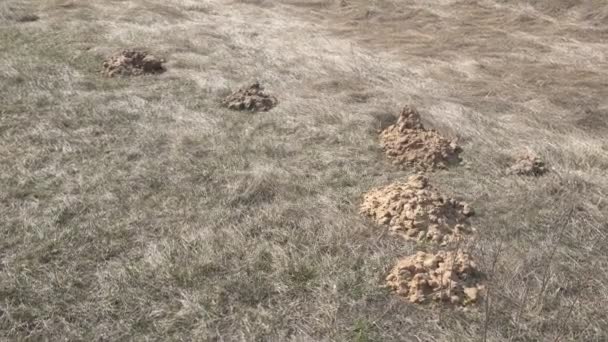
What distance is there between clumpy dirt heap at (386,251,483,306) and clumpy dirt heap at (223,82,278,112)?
3.31m

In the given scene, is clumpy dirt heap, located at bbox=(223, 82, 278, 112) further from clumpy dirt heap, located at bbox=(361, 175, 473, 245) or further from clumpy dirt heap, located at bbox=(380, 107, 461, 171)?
clumpy dirt heap, located at bbox=(361, 175, 473, 245)

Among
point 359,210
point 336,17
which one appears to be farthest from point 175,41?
point 359,210

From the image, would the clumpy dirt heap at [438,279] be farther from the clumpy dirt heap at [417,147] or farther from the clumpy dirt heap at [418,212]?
the clumpy dirt heap at [417,147]

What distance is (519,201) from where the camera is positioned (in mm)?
4965

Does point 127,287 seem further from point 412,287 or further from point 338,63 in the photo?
point 338,63

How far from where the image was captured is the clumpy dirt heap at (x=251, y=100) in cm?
663

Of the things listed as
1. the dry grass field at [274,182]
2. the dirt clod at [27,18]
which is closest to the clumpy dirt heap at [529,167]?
the dry grass field at [274,182]

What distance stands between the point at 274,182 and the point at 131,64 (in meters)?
3.68

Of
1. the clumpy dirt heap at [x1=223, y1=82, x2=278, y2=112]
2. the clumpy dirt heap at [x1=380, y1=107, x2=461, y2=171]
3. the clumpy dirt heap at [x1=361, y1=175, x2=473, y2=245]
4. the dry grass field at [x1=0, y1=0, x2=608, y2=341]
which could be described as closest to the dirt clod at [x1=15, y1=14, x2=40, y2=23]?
the dry grass field at [x1=0, y1=0, x2=608, y2=341]

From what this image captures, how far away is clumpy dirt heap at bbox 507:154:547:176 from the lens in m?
5.43

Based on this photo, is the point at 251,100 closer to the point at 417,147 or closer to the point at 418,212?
the point at 417,147

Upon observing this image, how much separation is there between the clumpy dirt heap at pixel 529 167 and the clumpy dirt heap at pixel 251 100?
292 centimetres

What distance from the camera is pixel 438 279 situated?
147 inches

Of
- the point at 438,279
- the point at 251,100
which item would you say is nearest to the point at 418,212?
the point at 438,279
